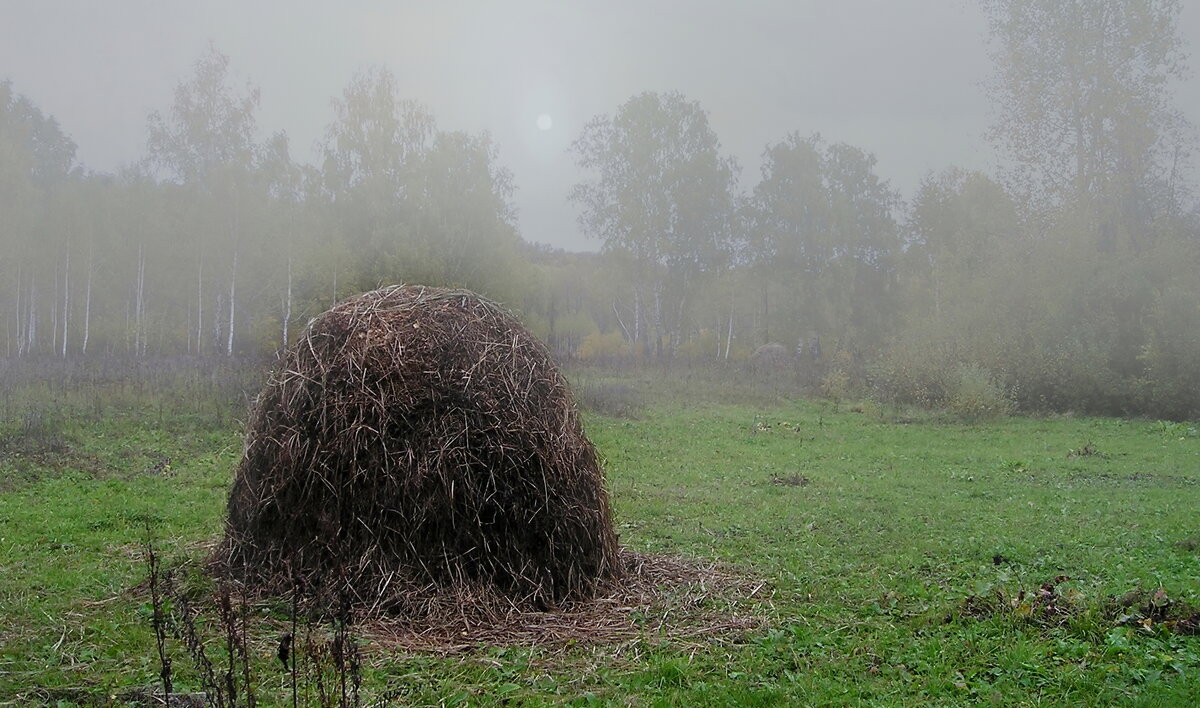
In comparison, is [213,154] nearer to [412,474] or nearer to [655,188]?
[655,188]

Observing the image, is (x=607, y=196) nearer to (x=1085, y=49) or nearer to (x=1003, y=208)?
(x=1003, y=208)

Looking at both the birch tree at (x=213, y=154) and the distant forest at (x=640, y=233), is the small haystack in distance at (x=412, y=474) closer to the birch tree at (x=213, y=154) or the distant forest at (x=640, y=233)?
the distant forest at (x=640, y=233)

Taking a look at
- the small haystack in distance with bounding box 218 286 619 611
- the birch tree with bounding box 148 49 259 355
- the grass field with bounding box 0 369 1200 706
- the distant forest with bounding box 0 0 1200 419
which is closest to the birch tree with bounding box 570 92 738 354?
the distant forest with bounding box 0 0 1200 419

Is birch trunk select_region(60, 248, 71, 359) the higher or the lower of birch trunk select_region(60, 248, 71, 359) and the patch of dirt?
the higher

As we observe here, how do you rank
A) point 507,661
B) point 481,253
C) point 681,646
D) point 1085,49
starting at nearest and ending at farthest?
point 507,661
point 681,646
point 481,253
point 1085,49

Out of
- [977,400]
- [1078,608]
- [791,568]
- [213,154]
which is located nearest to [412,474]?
[791,568]

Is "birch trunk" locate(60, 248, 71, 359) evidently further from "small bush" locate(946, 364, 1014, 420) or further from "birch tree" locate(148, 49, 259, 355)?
"small bush" locate(946, 364, 1014, 420)

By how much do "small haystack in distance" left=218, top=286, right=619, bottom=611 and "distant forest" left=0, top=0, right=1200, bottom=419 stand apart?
1351 cm

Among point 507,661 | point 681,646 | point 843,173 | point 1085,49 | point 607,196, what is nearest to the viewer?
point 507,661

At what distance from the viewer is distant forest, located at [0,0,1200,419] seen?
26094mm

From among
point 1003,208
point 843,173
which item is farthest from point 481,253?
point 843,173

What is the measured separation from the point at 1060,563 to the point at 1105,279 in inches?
953

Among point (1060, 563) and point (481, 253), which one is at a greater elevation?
point (481, 253)

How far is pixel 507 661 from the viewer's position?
5352 mm
